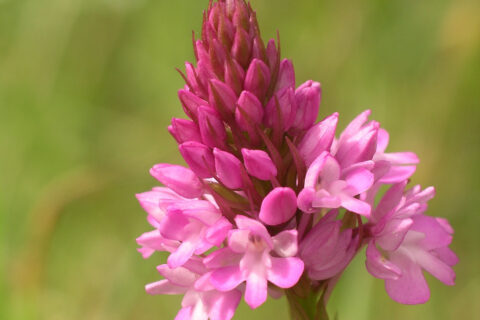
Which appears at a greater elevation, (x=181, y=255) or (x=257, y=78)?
(x=257, y=78)

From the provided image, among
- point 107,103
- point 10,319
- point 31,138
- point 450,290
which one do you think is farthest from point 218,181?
point 107,103

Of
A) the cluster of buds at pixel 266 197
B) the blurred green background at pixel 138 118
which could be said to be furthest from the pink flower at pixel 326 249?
the blurred green background at pixel 138 118

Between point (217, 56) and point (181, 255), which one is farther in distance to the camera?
point (217, 56)

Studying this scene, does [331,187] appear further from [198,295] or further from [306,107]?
[198,295]

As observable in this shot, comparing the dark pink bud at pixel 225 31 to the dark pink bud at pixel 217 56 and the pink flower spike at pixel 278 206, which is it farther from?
the pink flower spike at pixel 278 206


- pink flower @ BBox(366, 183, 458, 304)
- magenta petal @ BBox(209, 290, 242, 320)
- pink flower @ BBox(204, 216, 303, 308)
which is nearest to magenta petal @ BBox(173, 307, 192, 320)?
magenta petal @ BBox(209, 290, 242, 320)

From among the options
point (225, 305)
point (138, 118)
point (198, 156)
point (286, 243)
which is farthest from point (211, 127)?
point (138, 118)
